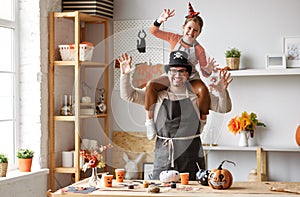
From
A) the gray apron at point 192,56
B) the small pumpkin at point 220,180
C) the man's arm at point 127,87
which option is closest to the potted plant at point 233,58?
the gray apron at point 192,56

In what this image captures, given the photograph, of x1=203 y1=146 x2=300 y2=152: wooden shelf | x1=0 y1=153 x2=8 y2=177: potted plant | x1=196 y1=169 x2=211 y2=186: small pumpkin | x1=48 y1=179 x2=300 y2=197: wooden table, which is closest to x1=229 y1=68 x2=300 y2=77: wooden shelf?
x1=203 y1=146 x2=300 y2=152: wooden shelf

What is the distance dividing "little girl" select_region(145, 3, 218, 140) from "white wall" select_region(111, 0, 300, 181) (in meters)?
0.95

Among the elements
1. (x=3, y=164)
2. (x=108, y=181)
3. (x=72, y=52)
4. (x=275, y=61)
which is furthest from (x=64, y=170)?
→ (x=275, y=61)

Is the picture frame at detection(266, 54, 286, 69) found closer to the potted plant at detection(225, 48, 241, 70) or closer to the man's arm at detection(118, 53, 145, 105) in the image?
the potted plant at detection(225, 48, 241, 70)

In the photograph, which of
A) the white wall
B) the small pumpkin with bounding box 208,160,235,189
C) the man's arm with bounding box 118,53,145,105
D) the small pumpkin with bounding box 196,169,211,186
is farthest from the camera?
the white wall

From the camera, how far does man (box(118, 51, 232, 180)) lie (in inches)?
155

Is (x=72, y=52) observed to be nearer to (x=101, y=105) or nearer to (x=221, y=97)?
(x=101, y=105)

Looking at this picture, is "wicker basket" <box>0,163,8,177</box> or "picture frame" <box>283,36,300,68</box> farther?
"picture frame" <box>283,36,300,68</box>

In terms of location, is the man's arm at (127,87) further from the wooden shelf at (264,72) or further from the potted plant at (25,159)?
the wooden shelf at (264,72)

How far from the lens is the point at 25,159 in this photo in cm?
462

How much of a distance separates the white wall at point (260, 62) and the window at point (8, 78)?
90 centimetres

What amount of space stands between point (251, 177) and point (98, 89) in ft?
4.96

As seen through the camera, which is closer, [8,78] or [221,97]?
[221,97]

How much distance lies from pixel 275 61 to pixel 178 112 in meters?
1.45
